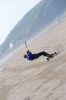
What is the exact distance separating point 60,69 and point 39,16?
11305 cm

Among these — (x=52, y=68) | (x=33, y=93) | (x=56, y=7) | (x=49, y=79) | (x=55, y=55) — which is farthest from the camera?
(x=56, y=7)

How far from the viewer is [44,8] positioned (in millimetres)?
130875

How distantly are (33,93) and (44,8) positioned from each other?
11819cm

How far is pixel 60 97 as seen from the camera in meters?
12.0

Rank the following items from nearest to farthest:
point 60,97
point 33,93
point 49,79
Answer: point 60,97 → point 33,93 → point 49,79

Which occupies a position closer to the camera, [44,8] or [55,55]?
[55,55]

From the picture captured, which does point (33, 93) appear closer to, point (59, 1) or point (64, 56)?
point (64, 56)

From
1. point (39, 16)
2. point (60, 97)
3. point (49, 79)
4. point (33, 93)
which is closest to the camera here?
point (60, 97)

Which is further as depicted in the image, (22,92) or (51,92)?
(22,92)

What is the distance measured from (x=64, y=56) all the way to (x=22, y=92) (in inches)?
190

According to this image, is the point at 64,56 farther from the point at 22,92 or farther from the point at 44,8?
the point at 44,8

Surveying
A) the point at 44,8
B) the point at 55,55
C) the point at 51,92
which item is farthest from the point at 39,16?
the point at 51,92

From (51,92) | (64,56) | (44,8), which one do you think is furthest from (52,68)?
(44,8)

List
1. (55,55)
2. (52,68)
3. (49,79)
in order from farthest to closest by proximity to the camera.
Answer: (55,55) < (52,68) < (49,79)
